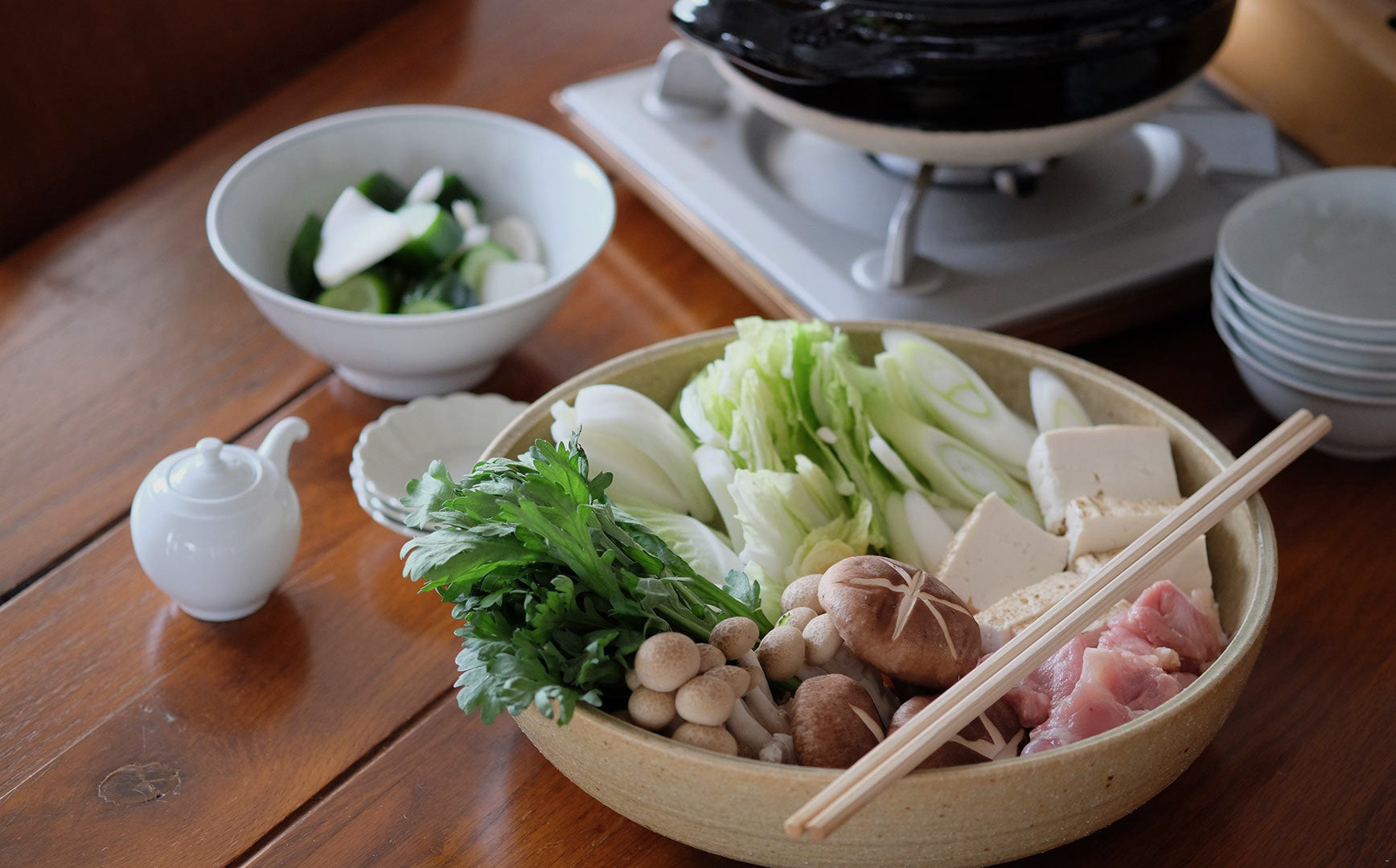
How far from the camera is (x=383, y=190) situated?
1489 millimetres

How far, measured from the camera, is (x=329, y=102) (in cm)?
182

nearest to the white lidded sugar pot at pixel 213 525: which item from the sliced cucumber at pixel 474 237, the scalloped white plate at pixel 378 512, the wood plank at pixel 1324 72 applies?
the scalloped white plate at pixel 378 512

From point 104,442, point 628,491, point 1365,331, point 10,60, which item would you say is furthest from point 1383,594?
point 10,60

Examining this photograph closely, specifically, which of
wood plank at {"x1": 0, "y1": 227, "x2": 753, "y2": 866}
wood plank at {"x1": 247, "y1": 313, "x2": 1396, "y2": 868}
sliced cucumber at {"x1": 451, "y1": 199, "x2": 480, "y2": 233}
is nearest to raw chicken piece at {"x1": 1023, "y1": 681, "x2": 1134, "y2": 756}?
wood plank at {"x1": 247, "y1": 313, "x2": 1396, "y2": 868}

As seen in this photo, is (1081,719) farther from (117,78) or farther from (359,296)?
(117,78)

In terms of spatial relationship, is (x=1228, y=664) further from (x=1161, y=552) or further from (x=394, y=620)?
(x=394, y=620)

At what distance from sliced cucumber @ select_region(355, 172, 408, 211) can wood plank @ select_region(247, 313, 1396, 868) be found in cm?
71

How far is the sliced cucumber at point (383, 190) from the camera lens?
1.48 m

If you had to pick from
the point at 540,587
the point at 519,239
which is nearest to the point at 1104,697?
the point at 540,587

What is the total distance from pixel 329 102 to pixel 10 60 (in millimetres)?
416

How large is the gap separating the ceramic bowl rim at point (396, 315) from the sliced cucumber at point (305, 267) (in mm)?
12

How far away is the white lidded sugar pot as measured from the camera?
101 cm

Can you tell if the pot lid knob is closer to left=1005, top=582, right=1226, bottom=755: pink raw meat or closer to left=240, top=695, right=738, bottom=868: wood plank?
left=240, top=695, right=738, bottom=868: wood plank

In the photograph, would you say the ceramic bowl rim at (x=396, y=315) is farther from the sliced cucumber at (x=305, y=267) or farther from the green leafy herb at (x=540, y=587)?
the green leafy herb at (x=540, y=587)
